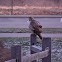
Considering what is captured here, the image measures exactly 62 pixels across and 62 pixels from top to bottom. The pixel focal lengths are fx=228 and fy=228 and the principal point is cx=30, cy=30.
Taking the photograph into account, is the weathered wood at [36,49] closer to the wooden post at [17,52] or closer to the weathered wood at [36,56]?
the weathered wood at [36,56]

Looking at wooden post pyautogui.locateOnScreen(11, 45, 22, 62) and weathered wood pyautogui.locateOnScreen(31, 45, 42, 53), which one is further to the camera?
weathered wood pyautogui.locateOnScreen(31, 45, 42, 53)

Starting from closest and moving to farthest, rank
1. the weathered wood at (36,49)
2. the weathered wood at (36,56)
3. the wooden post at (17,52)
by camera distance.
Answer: the wooden post at (17,52) → the weathered wood at (36,56) → the weathered wood at (36,49)

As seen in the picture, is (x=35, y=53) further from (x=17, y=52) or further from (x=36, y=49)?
(x=17, y=52)

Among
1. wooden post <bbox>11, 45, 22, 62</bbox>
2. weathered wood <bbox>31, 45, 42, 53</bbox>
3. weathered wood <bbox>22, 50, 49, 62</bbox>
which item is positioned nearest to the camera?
wooden post <bbox>11, 45, 22, 62</bbox>

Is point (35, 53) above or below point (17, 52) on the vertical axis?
below

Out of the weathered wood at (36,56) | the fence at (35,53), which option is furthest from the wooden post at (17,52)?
the weathered wood at (36,56)

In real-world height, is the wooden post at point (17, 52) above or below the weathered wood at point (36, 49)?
above

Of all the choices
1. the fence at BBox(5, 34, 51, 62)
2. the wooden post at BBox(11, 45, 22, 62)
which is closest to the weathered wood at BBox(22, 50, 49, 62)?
the fence at BBox(5, 34, 51, 62)

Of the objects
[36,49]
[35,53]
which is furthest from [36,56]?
[36,49]

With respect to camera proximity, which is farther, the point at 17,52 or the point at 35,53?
the point at 35,53

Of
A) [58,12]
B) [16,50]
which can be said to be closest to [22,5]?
[58,12]

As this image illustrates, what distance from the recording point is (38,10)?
112 ft

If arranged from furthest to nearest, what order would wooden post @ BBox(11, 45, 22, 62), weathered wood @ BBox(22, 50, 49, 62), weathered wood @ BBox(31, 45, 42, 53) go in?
weathered wood @ BBox(31, 45, 42, 53)
weathered wood @ BBox(22, 50, 49, 62)
wooden post @ BBox(11, 45, 22, 62)

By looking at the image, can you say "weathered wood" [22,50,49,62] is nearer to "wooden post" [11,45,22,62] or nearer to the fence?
the fence
